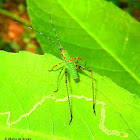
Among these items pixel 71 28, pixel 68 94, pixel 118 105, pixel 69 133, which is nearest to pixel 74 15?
pixel 71 28

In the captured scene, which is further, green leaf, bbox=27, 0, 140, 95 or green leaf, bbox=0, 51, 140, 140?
green leaf, bbox=27, 0, 140, 95

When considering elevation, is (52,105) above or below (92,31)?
below

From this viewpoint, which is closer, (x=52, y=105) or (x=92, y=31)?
(x=52, y=105)

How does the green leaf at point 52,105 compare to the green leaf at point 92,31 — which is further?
the green leaf at point 92,31

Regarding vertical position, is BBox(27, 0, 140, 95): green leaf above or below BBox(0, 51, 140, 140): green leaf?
above
